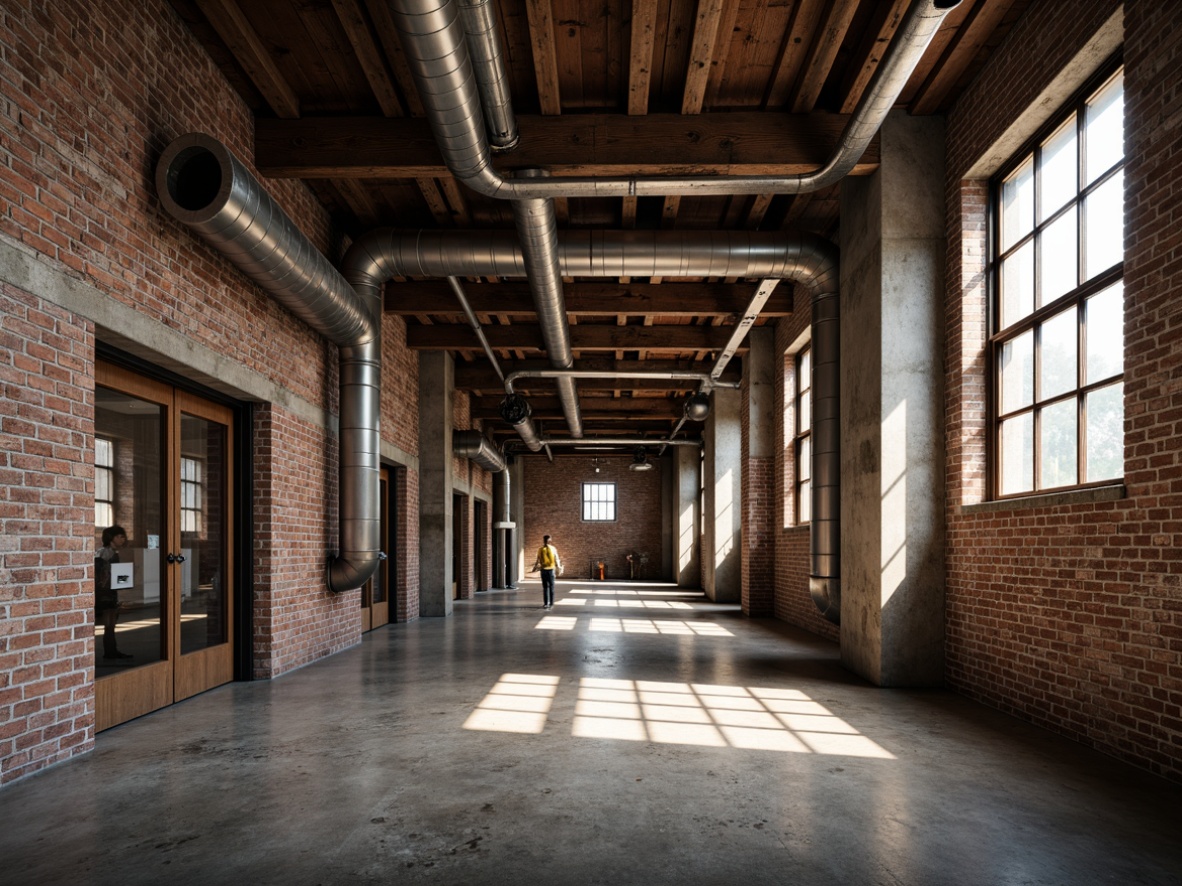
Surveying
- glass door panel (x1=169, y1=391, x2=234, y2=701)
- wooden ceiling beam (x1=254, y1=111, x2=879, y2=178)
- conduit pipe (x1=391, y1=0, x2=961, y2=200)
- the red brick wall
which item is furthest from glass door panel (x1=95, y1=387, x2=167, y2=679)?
the red brick wall

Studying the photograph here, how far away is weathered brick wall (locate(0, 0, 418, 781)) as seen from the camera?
3.74m

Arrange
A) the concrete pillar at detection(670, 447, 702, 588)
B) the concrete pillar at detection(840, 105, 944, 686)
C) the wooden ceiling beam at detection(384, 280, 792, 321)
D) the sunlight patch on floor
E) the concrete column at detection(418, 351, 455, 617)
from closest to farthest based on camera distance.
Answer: the sunlight patch on floor, the concrete pillar at detection(840, 105, 944, 686), the wooden ceiling beam at detection(384, 280, 792, 321), the concrete column at detection(418, 351, 455, 617), the concrete pillar at detection(670, 447, 702, 588)

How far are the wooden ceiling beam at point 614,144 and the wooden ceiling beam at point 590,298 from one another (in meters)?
3.58

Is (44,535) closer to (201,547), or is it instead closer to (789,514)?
(201,547)

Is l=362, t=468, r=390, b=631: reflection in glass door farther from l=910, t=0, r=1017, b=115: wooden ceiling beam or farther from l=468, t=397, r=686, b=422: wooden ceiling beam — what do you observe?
l=910, t=0, r=1017, b=115: wooden ceiling beam

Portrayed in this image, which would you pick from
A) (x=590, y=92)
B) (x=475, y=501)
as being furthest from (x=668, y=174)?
(x=475, y=501)

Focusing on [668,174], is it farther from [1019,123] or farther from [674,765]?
[674,765]

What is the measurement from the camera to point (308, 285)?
6.23 meters

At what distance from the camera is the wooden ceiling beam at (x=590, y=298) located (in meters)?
9.91

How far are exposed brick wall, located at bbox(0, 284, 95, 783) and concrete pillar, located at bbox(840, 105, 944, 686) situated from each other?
17.7 ft

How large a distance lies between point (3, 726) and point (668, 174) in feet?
17.5

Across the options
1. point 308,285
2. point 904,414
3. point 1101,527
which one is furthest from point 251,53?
point 1101,527

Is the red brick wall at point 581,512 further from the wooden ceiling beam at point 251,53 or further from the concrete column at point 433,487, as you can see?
the wooden ceiling beam at point 251,53

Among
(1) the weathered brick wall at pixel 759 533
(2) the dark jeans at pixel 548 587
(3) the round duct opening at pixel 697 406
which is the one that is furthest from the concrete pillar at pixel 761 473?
(2) the dark jeans at pixel 548 587
